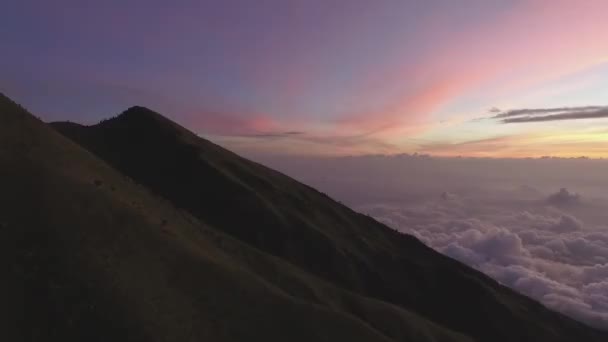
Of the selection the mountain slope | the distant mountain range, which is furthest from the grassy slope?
the mountain slope

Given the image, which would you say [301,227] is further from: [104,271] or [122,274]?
[104,271]

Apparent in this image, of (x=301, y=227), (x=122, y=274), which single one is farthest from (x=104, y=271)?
(x=301, y=227)

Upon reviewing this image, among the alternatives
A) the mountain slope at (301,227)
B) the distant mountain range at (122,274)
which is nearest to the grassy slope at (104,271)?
the distant mountain range at (122,274)

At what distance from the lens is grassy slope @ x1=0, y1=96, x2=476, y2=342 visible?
31.3 metres

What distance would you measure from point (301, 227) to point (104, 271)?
98.7 m

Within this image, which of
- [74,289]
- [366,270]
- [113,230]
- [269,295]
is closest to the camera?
[74,289]

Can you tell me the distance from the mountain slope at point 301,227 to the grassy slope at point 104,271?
66511mm

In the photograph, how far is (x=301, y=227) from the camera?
132000 mm

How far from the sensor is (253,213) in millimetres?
123688

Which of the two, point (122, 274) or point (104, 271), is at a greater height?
point (104, 271)

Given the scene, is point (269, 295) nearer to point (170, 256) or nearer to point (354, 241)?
point (170, 256)

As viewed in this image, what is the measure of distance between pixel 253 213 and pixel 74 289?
300ft

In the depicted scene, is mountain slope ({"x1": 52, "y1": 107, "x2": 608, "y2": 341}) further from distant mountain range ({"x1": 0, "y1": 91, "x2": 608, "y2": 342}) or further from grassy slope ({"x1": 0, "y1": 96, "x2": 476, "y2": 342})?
grassy slope ({"x1": 0, "y1": 96, "x2": 476, "y2": 342})

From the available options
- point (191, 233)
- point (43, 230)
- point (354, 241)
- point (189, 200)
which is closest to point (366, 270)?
point (354, 241)
